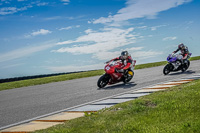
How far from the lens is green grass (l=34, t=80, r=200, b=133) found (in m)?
4.11

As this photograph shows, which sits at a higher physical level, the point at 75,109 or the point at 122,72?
the point at 122,72

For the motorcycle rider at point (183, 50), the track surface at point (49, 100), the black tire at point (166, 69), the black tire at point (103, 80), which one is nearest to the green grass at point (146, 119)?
the track surface at point (49, 100)

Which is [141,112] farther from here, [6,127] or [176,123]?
[6,127]

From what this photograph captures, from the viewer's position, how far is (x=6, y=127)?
240 inches

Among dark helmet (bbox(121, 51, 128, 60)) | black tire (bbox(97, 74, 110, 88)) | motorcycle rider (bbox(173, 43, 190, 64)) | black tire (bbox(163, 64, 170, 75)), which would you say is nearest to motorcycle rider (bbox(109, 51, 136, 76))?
dark helmet (bbox(121, 51, 128, 60))

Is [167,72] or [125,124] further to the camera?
[167,72]

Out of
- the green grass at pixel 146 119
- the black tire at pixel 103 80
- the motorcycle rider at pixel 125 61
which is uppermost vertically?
the motorcycle rider at pixel 125 61

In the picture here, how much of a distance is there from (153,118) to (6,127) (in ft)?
11.9

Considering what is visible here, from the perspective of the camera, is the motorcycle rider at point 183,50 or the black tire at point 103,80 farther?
the motorcycle rider at point 183,50

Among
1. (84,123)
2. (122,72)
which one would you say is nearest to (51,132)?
(84,123)

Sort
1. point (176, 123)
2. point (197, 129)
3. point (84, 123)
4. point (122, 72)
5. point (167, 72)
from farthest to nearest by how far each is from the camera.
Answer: point (167, 72), point (122, 72), point (84, 123), point (176, 123), point (197, 129)

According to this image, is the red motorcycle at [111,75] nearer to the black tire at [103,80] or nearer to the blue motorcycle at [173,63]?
the black tire at [103,80]

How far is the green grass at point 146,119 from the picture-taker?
13.5 ft

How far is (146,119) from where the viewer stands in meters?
4.72
